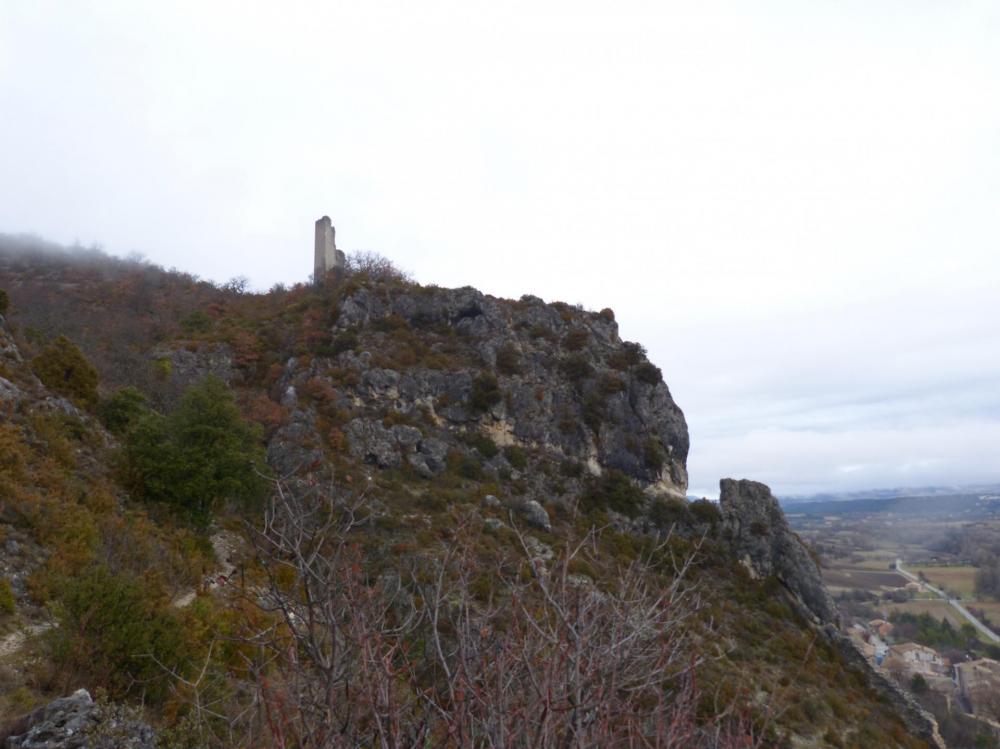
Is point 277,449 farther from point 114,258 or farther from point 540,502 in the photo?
point 114,258

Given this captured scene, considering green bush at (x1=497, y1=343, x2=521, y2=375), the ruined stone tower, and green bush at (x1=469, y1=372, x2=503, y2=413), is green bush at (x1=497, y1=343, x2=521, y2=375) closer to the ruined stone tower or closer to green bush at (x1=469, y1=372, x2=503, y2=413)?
green bush at (x1=469, y1=372, x2=503, y2=413)

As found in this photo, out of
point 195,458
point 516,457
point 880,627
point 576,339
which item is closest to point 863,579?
point 880,627

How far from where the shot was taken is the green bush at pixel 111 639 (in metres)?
5.78

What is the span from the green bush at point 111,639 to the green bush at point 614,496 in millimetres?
17133

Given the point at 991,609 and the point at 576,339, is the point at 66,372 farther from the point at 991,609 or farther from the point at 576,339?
the point at 991,609

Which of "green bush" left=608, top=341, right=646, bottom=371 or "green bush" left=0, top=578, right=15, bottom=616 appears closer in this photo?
"green bush" left=0, top=578, right=15, bottom=616

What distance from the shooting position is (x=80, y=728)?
14.3ft

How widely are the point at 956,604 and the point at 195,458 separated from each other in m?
71.3

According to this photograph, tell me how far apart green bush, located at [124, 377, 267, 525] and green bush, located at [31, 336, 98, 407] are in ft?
10.3

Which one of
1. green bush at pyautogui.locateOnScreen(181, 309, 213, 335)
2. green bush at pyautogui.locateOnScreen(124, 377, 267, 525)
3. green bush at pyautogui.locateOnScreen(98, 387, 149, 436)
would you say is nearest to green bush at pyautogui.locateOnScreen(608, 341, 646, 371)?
green bush at pyautogui.locateOnScreen(124, 377, 267, 525)

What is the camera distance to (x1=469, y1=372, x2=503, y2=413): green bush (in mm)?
23516

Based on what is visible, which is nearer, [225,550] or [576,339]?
[225,550]

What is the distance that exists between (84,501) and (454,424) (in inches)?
551

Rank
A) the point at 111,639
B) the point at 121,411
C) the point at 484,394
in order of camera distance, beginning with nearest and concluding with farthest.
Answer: the point at 111,639 → the point at 121,411 → the point at 484,394
